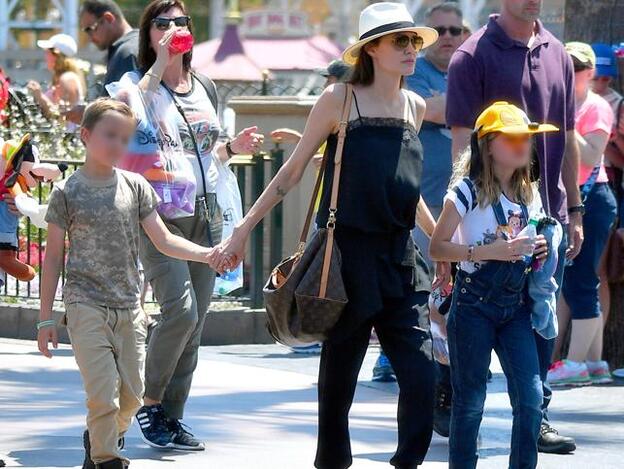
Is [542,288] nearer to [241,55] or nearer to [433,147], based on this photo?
[433,147]

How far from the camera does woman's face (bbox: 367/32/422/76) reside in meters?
5.94

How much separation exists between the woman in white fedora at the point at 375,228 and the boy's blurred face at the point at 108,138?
0.58 metres

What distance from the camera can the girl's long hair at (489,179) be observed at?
19.9 ft

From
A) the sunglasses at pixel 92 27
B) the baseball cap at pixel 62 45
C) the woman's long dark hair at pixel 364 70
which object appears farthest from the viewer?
the baseball cap at pixel 62 45

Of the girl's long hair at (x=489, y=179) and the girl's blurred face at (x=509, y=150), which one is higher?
the girl's blurred face at (x=509, y=150)

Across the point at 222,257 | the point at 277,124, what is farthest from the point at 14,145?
the point at 277,124

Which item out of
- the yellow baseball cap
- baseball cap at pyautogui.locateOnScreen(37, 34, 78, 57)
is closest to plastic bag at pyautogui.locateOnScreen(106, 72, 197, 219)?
the yellow baseball cap

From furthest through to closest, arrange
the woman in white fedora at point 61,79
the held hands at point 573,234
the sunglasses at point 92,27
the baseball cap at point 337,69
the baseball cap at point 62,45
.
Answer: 1. the baseball cap at point 62,45
2. the woman in white fedora at point 61,79
3. the sunglasses at point 92,27
4. the baseball cap at point 337,69
5. the held hands at point 573,234

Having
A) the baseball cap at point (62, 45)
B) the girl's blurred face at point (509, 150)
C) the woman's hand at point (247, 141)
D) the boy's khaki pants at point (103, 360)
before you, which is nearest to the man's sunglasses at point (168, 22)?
the woman's hand at point (247, 141)

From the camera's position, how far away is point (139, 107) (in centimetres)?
671

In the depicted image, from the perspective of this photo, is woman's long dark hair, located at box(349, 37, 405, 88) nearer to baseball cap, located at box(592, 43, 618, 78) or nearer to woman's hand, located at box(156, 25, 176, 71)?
woman's hand, located at box(156, 25, 176, 71)

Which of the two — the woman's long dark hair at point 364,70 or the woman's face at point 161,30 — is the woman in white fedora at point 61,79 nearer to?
the woman's face at point 161,30

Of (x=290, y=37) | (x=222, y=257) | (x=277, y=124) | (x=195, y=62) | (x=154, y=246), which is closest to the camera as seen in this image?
(x=222, y=257)

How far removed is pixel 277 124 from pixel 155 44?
18.5 ft
